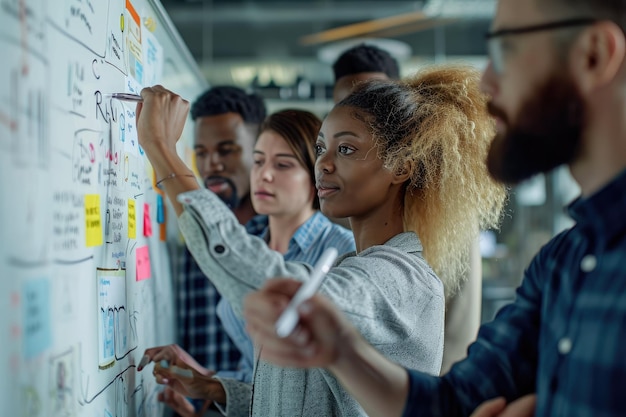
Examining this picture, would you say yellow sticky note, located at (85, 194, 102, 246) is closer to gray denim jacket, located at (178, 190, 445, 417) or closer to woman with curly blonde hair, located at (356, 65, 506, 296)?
gray denim jacket, located at (178, 190, 445, 417)

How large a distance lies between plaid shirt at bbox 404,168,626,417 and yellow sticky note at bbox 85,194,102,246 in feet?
1.75

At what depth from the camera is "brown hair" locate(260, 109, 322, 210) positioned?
6.06 ft

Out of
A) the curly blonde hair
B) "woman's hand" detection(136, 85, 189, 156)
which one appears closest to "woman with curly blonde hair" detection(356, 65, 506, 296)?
the curly blonde hair

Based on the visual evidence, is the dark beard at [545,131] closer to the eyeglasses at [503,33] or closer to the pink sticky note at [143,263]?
the eyeglasses at [503,33]

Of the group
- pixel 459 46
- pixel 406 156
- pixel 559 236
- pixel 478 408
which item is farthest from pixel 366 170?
pixel 459 46

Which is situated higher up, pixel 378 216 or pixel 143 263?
pixel 378 216

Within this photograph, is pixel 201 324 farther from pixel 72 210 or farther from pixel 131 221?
pixel 72 210

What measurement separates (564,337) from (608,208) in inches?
6.6

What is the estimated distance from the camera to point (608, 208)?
2.75 ft

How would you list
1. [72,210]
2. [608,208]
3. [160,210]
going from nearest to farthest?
[608,208], [72,210], [160,210]

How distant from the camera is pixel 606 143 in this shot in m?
0.85

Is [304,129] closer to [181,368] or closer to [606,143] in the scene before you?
[181,368]

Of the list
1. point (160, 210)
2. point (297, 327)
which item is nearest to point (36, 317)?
point (297, 327)

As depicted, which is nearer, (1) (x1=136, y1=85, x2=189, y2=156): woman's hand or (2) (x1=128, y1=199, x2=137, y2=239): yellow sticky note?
(1) (x1=136, y1=85, x2=189, y2=156): woman's hand
